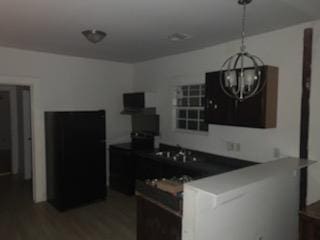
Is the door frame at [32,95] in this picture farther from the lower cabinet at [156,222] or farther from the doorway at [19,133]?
the lower cabinet at [156,222]

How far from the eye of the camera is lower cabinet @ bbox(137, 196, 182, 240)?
204 cm

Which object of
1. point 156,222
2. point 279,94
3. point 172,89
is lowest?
point 156,222

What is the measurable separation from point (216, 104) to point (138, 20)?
4.72 feet

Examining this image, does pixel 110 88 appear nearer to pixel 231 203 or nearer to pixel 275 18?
pixel 275 18

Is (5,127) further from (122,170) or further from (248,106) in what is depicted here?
(248,106)

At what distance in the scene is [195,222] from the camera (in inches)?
65.7

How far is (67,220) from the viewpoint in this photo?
3.62m

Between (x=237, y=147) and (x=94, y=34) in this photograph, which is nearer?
(x=94, y=34)

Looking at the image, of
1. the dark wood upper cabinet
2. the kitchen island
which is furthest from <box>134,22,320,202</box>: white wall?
the kitchen island

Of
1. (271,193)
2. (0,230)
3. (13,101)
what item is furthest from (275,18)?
(13,101)

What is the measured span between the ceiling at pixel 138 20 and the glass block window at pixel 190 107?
78cm

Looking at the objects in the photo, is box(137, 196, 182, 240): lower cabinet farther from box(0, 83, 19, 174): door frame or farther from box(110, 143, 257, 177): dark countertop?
box(0, 83, 19, 174): door frame

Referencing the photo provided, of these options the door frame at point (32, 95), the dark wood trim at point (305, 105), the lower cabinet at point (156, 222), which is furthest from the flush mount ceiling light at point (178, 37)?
the door frame at point (32, 95)

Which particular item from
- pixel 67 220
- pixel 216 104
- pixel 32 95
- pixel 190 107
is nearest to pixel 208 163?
pixel 216 104
